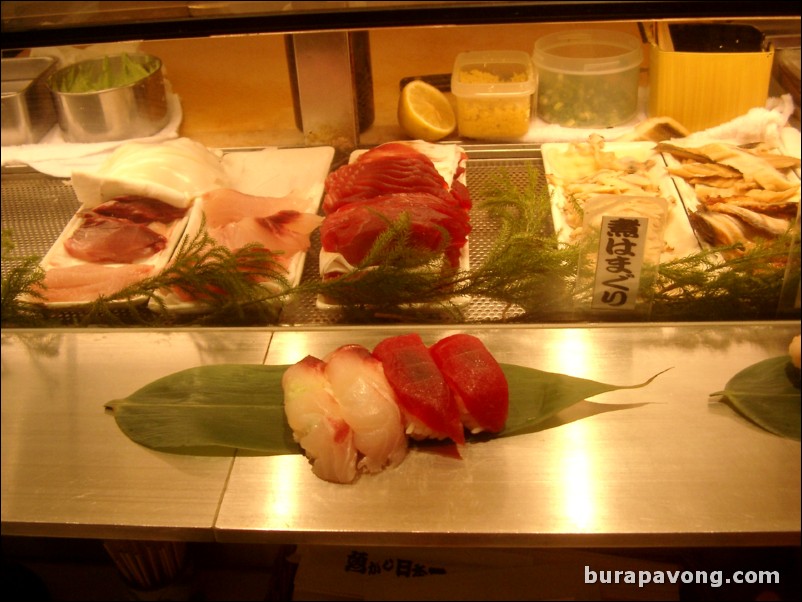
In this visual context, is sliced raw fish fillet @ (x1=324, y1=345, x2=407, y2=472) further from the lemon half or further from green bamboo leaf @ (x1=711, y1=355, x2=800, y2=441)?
the lemon half

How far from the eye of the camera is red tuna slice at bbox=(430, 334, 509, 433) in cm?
125

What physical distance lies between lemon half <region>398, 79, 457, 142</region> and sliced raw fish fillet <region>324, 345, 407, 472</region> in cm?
104

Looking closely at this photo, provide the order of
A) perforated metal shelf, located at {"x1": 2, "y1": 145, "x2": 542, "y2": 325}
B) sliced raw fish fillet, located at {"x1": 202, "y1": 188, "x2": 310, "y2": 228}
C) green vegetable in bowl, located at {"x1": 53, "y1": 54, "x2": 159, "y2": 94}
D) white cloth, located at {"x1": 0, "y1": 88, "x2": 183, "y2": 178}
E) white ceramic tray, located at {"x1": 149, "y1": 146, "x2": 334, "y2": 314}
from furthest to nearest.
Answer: green vegetable in bowl, located at {"x1": 53, "y1": 54, "x2": 159, "y2": 94}, white cloth, located at {"x1": 0, "y1": 88, "x2": 183, "y2": 178}, white ceramic tray, located at {"x1": 149, "y1": 146, "x2": 334, "y2": 314}, sliced raw fish fillet, located at {"x1": 202, "y1": 188, "x2": 310, "y2": 228}, perforated metal shelf, located at {"x1": 2, "y1": 145, "x2": 542, "y2": 325}

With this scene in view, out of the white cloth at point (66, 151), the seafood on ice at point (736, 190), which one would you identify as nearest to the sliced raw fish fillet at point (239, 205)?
the white cloth at point (66, 151)

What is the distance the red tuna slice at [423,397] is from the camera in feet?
4.06

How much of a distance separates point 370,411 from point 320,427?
8cm

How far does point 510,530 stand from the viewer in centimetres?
112

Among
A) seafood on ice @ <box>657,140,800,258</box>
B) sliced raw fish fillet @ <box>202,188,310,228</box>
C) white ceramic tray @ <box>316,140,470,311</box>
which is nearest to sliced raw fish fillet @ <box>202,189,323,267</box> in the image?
sliced raw fish fillet @ <box>202,188,310,228</box>

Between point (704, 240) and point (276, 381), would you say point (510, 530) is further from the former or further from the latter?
point (704, 240)

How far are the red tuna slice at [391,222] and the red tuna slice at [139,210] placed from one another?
1.51 feet

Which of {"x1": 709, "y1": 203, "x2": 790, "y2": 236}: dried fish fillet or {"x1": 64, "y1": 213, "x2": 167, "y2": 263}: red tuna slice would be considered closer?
{"x1": 709, "y1": 203, "x2": 790, "y2": 236}: dried fish fillet

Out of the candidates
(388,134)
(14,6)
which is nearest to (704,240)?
(388,134)

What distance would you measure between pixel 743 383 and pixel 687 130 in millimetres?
1074

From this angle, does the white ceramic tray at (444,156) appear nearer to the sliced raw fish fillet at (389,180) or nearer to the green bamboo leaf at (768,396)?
the sliced raw fish fillet at (389,180)
